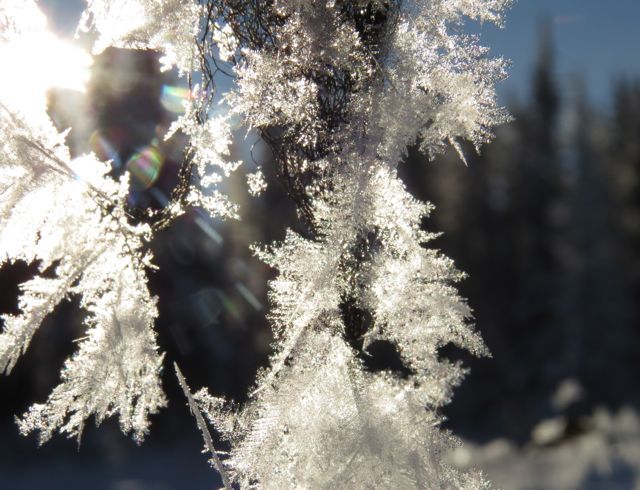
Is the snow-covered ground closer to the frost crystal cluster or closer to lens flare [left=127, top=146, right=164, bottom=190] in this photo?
lens flare [left=127, top=146, right=164, bottom=190]

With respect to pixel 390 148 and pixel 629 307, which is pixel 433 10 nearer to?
pixel 390 148

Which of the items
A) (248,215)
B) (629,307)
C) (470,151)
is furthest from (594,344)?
(248,215)

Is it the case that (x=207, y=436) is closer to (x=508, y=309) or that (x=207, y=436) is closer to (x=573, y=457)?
(x=573, y=457)

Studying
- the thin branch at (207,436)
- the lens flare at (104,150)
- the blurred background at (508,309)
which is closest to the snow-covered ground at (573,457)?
the blurred background at (508,309)

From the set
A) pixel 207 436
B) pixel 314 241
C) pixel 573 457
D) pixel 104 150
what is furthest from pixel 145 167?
pixel 573 457

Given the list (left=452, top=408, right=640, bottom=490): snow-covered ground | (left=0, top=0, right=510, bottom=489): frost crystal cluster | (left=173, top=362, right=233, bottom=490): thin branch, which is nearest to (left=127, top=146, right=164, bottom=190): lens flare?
(left=0, top=0, right=510, bottom=489): frost crystal cluster

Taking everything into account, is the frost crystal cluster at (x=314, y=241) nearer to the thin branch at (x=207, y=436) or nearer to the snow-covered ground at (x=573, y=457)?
the thin branch at (x=207, y=436)
